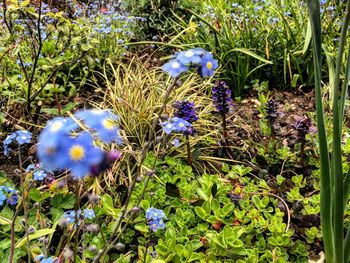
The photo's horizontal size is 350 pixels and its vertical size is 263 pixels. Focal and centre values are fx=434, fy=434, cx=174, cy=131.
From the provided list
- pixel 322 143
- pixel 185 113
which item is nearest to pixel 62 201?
pixel 185 113

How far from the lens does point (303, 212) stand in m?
1.96

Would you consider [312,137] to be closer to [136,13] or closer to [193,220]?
[193,220]

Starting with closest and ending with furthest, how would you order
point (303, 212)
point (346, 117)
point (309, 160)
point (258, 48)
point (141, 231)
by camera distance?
point (141, 231)
point (303, 212)
point (309, 160)
point (346, 117)
point (258, 48)

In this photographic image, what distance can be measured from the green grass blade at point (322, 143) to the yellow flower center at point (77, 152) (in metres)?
0.82

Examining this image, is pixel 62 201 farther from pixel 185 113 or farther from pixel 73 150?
pixel 73 150

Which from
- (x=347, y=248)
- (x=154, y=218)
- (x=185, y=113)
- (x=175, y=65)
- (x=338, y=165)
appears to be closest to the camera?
(x=175, y=65)

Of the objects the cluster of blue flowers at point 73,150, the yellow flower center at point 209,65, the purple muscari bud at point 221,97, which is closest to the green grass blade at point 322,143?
the yellow flower center at point 209,65

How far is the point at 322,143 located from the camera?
1312 mm

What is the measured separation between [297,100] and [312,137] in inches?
29.5

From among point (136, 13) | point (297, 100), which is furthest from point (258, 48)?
point (136, 13)

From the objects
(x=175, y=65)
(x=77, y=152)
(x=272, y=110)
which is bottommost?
(x=272, y=110)

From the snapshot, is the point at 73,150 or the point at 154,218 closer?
the point at 73,150

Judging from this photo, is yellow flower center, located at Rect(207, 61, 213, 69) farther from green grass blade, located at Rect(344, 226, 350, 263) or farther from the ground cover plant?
green grass blade, located at Rect(344, 226, 350, 263)

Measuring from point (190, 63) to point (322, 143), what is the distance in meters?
0.58
